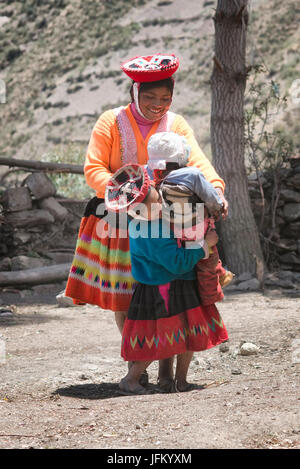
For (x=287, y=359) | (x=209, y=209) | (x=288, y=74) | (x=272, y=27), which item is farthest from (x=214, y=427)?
(x=272, y=27)

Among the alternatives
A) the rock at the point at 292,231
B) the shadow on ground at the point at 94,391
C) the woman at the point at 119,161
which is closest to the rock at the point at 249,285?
the rock at the point at 292,231

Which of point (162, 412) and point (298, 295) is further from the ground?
point (162, 412)

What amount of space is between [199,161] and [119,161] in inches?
17.9

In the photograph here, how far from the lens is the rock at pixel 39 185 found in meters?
9.30

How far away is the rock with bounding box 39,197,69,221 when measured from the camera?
9477 mm

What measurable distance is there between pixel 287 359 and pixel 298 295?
315cm

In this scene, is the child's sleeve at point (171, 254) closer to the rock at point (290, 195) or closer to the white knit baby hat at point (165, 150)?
the white knit baby hat at point (165, 150)

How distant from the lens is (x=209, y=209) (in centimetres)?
365

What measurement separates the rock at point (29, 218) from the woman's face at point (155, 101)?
540 centimetres

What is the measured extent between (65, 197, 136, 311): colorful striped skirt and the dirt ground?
53cm

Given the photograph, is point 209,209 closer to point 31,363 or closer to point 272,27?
point 31,363

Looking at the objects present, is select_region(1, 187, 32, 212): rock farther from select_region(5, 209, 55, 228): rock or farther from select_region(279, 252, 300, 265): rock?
select_region(279, 252, 300, 265): rock

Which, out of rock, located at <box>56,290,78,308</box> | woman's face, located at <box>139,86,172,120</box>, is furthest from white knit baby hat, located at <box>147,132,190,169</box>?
rock, located at <box>56,290,78,308</box>

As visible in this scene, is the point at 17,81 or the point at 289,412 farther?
the point at 17,81
